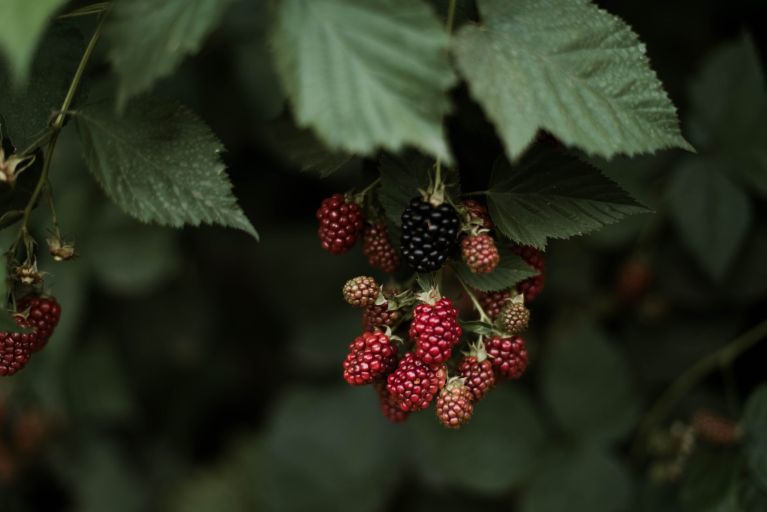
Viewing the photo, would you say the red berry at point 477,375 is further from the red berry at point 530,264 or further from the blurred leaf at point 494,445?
the blurred leaf at point 494,445

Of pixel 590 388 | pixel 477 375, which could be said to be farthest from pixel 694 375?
pixel 477 375

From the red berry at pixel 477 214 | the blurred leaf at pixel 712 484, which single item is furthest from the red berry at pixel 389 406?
the blurred leaf at pixel 712 484

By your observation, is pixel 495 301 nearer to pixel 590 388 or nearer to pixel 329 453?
pixel 590 388

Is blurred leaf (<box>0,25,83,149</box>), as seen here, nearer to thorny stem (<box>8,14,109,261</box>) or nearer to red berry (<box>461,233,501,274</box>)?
thorny stem (<box>8,14,109,261</box>)

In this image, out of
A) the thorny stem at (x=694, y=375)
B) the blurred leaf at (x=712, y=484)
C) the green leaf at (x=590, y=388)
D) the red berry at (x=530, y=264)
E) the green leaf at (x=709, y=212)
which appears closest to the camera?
the red berry at (x=530, y=264)

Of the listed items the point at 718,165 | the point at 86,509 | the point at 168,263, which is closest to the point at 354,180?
the point at 168,263

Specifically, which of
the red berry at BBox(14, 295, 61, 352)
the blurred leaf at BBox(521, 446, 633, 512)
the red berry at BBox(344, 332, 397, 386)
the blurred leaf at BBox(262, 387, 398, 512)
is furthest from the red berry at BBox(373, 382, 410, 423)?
the blurred leaf at BBox(262, 387, 398, 512)

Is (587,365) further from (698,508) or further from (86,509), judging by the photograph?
(86,509)
